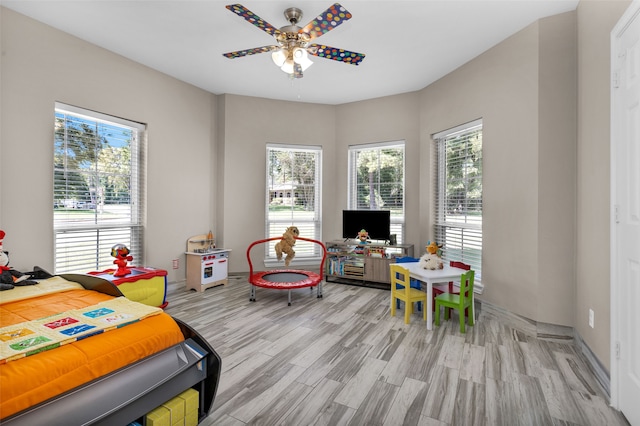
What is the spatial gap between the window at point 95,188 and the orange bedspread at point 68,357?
166cm

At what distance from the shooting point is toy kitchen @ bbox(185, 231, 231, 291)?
4453 mm

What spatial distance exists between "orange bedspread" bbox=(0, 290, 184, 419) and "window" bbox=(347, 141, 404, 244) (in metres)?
3.99

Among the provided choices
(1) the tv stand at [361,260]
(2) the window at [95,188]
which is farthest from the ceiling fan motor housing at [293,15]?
(1) the tv stand at [361,260]

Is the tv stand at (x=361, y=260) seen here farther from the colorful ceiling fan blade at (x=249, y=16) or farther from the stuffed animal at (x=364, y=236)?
the colorful ceiling fan blade at (x=249, y=16)

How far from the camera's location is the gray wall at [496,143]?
→ 2.51 metres

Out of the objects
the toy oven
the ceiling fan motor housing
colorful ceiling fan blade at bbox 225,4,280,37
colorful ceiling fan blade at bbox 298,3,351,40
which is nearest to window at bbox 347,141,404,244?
the toy oven

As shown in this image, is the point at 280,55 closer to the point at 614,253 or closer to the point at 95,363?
the point at 95,363

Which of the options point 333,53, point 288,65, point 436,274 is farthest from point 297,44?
point 436,274

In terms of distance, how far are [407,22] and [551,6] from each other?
49.4 inches

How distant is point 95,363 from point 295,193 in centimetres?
429

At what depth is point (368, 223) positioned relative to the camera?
4.98 meters

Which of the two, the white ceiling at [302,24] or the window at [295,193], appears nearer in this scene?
the white ceiling at [302,24]

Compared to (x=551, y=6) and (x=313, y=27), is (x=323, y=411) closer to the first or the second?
(x=313, y=27)

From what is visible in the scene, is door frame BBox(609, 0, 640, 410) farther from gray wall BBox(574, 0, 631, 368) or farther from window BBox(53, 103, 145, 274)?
window BBox(53, 103, 145, 274)
